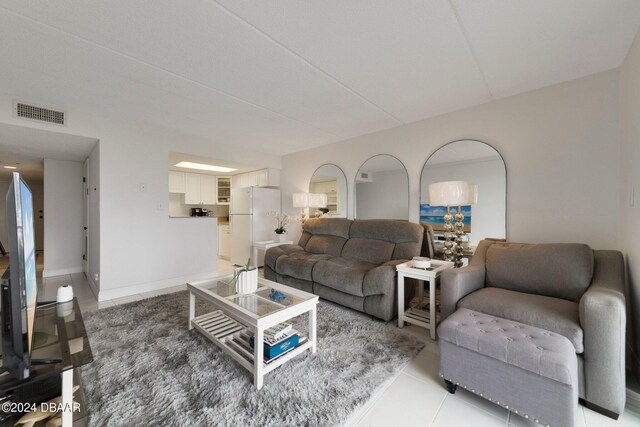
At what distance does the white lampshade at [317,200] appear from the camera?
4.15 metres

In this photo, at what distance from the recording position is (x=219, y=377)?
1.64m

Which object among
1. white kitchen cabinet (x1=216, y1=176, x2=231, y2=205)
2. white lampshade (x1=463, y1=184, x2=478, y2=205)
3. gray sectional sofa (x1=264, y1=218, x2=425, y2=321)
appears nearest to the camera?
gray sectional sofa (x1=264, y1=218, x2=425, y2=321)

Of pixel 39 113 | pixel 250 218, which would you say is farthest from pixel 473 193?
pixel 39 113

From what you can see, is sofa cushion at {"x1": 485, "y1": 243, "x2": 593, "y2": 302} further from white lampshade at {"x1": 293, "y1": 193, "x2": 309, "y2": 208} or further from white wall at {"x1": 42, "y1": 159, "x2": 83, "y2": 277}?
white wall at {"x1": 42, "y1": 159, "x2": 83, "y2": 277}

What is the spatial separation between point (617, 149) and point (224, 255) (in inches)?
243

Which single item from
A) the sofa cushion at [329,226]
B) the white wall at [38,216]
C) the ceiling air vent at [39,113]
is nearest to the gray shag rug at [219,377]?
the sofa cushion at [329,226]

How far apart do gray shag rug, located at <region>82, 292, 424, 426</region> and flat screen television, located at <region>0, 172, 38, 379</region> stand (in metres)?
0.63

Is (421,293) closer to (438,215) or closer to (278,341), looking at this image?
(438,215)

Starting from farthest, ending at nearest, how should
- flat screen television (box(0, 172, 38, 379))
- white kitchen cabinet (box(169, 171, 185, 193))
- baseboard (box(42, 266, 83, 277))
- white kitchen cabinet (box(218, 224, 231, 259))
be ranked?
1. white kitchen cabinet (box(218, 224, 231, 259))
2. white kitchen cabinet (box(169, 171, 185, 193))
3. baseboard (box(42, 266, 83, 277))
4. flat screen television (box(0, 172, 38, 379))

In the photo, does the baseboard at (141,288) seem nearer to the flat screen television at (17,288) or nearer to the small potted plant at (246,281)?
the small potted plant at (246,281)

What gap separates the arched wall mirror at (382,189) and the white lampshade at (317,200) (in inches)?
22.8

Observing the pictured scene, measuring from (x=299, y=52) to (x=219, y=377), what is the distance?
2320 mm

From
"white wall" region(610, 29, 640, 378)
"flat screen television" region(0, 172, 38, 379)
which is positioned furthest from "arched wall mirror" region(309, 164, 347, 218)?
"flat screen television" region(0, 172, 38, 379)

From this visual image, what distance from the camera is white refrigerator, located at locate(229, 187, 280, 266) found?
15.6ft
